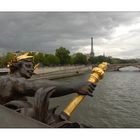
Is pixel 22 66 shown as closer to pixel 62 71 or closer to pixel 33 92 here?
pixel 33 92

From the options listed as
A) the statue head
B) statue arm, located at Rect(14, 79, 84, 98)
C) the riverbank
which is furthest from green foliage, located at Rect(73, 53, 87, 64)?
statue arm, located at Rect(14, 79, 84, 98)

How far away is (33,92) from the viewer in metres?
2.53

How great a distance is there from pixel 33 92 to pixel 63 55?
31236 millimetres

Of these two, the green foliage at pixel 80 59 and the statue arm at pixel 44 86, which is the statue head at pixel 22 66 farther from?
the green foliage at pixel 80 59

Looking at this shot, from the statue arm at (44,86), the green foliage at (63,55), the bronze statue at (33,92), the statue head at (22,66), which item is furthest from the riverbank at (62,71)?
the statue arm at (44,86)

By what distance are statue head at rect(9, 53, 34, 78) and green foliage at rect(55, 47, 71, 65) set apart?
3024 centimetres

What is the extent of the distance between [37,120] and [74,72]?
35.9 metres

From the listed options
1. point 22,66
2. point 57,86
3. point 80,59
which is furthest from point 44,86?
point 80,59

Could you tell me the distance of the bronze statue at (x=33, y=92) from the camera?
2.42 metres

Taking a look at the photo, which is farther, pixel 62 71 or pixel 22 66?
pixel 62 71

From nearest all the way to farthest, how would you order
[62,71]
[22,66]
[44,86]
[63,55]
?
[44,86]
[22,66]
[62,71]
[63,55]

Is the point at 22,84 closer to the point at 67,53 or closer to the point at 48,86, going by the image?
the point at 48,86

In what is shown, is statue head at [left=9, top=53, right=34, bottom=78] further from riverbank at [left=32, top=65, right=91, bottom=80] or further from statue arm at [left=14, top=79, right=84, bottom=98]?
riverbank at [left=32, top=65, right=91, bottom=80]

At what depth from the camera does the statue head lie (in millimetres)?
2754
